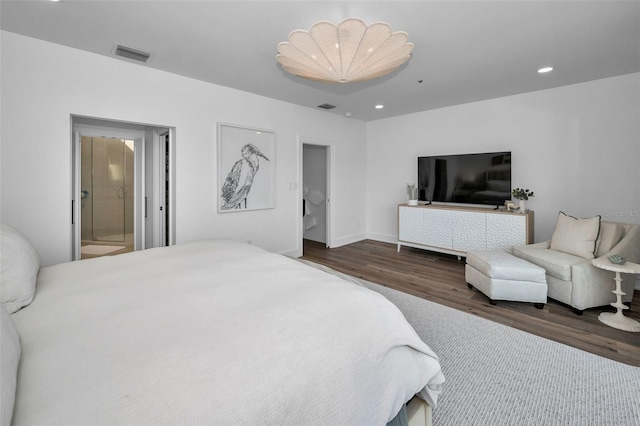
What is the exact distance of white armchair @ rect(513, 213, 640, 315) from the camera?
263 cm

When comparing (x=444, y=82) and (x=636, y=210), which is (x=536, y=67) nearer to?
(x=444, y=82)

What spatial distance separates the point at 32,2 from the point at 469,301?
14.7 feet

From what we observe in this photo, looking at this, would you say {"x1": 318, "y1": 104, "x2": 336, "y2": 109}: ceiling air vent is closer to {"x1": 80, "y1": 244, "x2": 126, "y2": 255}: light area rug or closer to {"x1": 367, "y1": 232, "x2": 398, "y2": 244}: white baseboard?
{"x1": 367, "y1": 232, "x2": 398, "y2": 244}: white baseboard

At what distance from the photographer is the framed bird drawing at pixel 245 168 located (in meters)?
3.79

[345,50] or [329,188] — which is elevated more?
[345,50]

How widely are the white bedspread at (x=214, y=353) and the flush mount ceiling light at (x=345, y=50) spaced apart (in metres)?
1.59

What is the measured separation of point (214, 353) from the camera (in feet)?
2.97

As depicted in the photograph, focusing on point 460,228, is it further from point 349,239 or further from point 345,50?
point 345,50

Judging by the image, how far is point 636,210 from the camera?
11.1 feet

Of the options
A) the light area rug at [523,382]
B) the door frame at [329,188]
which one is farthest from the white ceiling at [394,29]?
the light area rug at [523,382]

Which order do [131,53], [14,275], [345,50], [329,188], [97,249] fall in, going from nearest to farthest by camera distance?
[14,275]
[345,50]
[131,53]
[97,249]
[329,188]

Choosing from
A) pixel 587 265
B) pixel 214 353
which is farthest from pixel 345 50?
pixel 587 265

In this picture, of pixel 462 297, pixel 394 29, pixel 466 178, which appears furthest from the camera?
pixel 466 178

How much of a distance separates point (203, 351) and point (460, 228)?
4.26 meters
